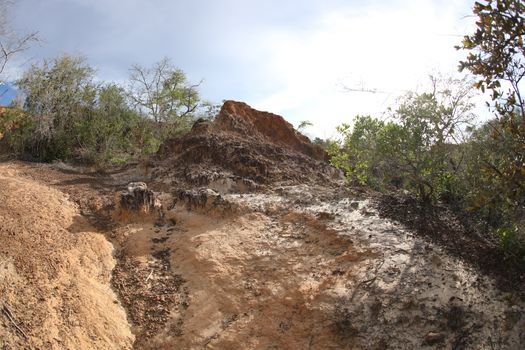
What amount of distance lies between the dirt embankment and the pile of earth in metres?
0.26

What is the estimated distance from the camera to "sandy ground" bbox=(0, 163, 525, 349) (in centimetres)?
470

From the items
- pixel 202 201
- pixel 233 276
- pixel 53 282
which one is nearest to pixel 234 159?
pixel 202 201

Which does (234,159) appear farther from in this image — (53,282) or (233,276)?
(53,282)

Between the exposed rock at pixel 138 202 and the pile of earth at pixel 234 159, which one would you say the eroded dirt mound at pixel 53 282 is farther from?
the pile of earth at pixel 234 159

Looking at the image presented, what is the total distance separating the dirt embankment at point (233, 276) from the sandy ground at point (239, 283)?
0.05 ft

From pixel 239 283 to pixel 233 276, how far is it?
0.16 m

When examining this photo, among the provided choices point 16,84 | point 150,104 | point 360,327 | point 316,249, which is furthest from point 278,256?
point 150,104

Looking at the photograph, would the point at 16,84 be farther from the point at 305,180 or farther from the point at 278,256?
the point at 278,256

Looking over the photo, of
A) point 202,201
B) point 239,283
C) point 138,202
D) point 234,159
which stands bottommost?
point 239,283

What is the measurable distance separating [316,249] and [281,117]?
18.9ft

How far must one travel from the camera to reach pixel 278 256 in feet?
19.5

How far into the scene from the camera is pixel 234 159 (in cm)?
855

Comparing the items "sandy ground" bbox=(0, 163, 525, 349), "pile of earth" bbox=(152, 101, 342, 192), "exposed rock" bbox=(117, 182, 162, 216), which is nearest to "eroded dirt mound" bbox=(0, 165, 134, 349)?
"sandy ground" bbox=(0, 163, 525, 349)

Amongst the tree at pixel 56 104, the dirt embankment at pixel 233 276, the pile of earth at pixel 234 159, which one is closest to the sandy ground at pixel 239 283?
the dirt embankment at pixel 233 276
